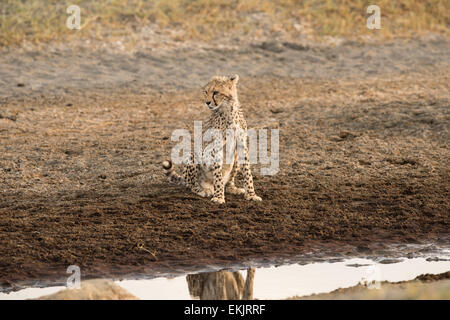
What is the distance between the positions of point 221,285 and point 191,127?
5.43 metres

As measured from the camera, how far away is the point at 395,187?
8945 mm

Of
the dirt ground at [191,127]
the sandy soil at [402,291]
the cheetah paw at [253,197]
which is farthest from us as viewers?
the cheetah paw at [253,197]

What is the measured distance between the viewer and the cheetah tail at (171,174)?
839 cm

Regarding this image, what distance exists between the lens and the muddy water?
20.9ft

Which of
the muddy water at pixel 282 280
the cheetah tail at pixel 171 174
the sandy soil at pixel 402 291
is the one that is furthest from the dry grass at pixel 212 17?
the sandy soil at pixel 402 291

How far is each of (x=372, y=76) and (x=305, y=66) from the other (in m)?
1.26

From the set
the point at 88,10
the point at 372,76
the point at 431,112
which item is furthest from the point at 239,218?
the point at 88,10

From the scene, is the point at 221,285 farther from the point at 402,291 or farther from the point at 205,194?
the point at 205,194

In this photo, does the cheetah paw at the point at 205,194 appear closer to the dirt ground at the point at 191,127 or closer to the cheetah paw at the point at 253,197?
the dirt ground at the point at 191,127

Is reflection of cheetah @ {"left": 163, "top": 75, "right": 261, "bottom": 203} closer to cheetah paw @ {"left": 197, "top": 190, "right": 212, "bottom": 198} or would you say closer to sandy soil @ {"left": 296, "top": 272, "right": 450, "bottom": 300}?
cheetah paw @ {"left": 197, "top": 190, "right": 212, "bottom": 198}

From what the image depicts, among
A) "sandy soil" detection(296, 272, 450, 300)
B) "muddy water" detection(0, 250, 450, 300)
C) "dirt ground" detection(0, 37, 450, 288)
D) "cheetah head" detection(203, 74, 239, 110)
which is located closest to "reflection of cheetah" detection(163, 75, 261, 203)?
"cheetah head" detection(203, 74, 239, 110)

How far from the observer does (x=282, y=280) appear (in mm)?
6648

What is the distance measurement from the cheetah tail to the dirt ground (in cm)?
14
